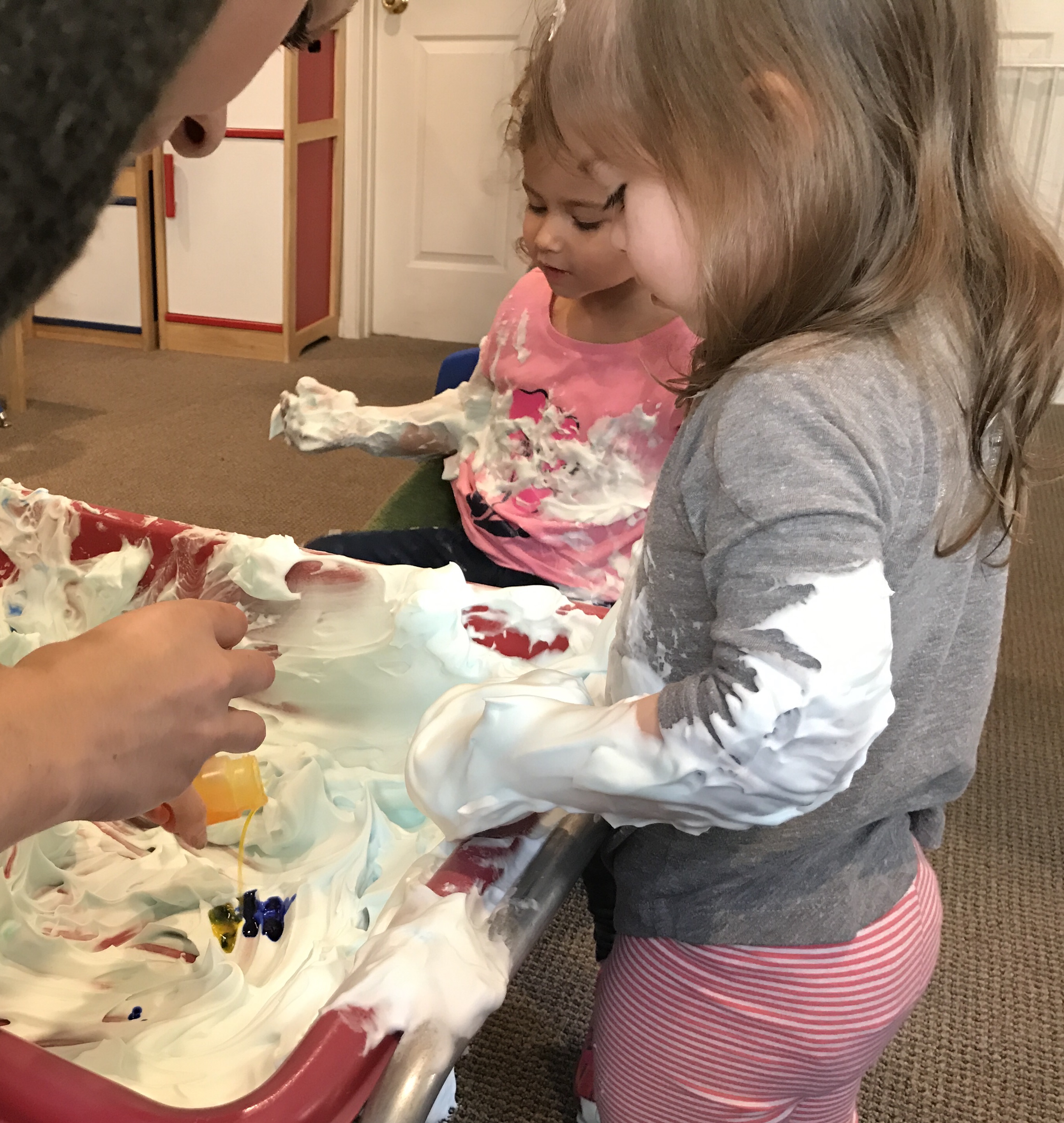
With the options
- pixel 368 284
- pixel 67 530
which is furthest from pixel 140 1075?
pixel 368 284

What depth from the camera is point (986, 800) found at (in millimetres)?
1546

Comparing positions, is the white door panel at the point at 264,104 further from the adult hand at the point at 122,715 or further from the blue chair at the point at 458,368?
the adult hand at the point at 122,715

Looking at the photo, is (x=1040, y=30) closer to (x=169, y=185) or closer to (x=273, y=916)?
(x=169, y=185)

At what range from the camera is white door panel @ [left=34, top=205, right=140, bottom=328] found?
299 cm

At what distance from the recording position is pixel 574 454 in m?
1.18

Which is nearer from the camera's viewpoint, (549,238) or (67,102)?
(67,102)

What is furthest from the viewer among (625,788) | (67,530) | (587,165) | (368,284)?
(368,284)

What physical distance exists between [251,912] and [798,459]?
0.50m

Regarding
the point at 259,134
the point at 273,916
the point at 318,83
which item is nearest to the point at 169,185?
the point at 259,134

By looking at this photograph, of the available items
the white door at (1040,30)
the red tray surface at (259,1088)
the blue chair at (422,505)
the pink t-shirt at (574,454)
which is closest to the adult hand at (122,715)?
the red tray surface at (259,1088)

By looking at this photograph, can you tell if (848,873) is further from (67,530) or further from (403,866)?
(67,530)

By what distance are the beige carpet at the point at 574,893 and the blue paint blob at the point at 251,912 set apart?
414 mm

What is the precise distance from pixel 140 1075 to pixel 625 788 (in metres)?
0.30

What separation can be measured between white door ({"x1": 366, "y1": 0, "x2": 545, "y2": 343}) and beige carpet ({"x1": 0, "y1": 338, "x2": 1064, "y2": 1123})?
16cm
